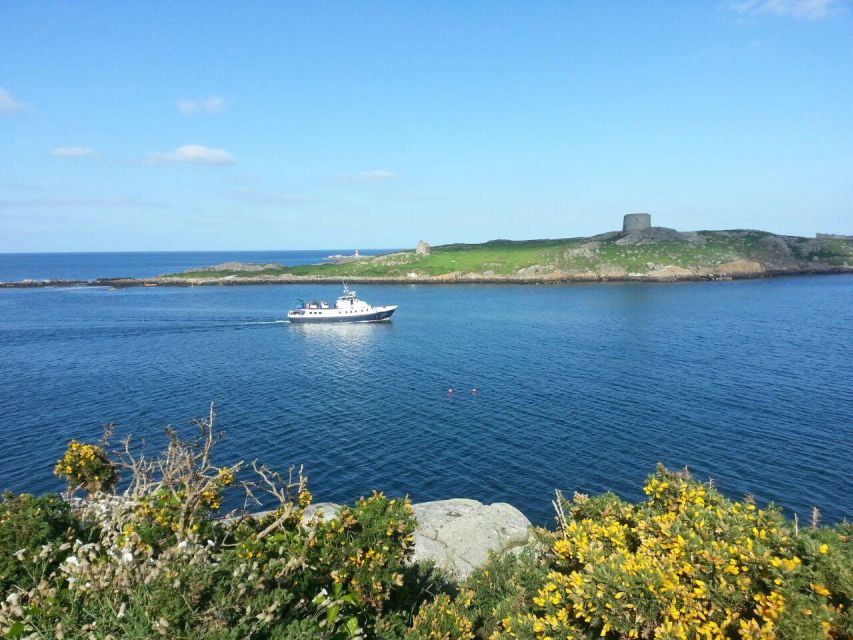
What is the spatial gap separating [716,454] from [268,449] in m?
40.4

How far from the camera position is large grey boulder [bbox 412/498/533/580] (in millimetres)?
25469

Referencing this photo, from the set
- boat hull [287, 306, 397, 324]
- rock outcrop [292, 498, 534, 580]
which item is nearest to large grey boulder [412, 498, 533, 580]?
rock outcrop [292, 498, 534, 580]

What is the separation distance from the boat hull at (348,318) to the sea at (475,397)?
12.7 feet

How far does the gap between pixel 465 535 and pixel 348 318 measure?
92.4m

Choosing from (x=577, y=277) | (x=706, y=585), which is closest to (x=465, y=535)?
(x=706, y=585)

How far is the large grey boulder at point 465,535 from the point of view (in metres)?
25.5

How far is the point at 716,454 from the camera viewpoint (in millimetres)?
42625

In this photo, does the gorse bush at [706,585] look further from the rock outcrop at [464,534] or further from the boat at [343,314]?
the boat at [343,314]

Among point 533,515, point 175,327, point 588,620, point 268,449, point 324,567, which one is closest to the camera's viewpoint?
point 588,620

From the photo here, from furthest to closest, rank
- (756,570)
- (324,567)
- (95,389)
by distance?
(95,389) < (324,567) < (756,570)

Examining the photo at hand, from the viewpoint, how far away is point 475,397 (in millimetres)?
59688

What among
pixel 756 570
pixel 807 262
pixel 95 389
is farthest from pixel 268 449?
pixel 807 262

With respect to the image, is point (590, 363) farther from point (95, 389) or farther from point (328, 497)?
point (95, 389)

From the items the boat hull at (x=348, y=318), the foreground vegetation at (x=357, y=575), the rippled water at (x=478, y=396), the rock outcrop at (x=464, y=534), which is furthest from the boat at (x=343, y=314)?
the foreground vegetation at (x=357, y=575)
